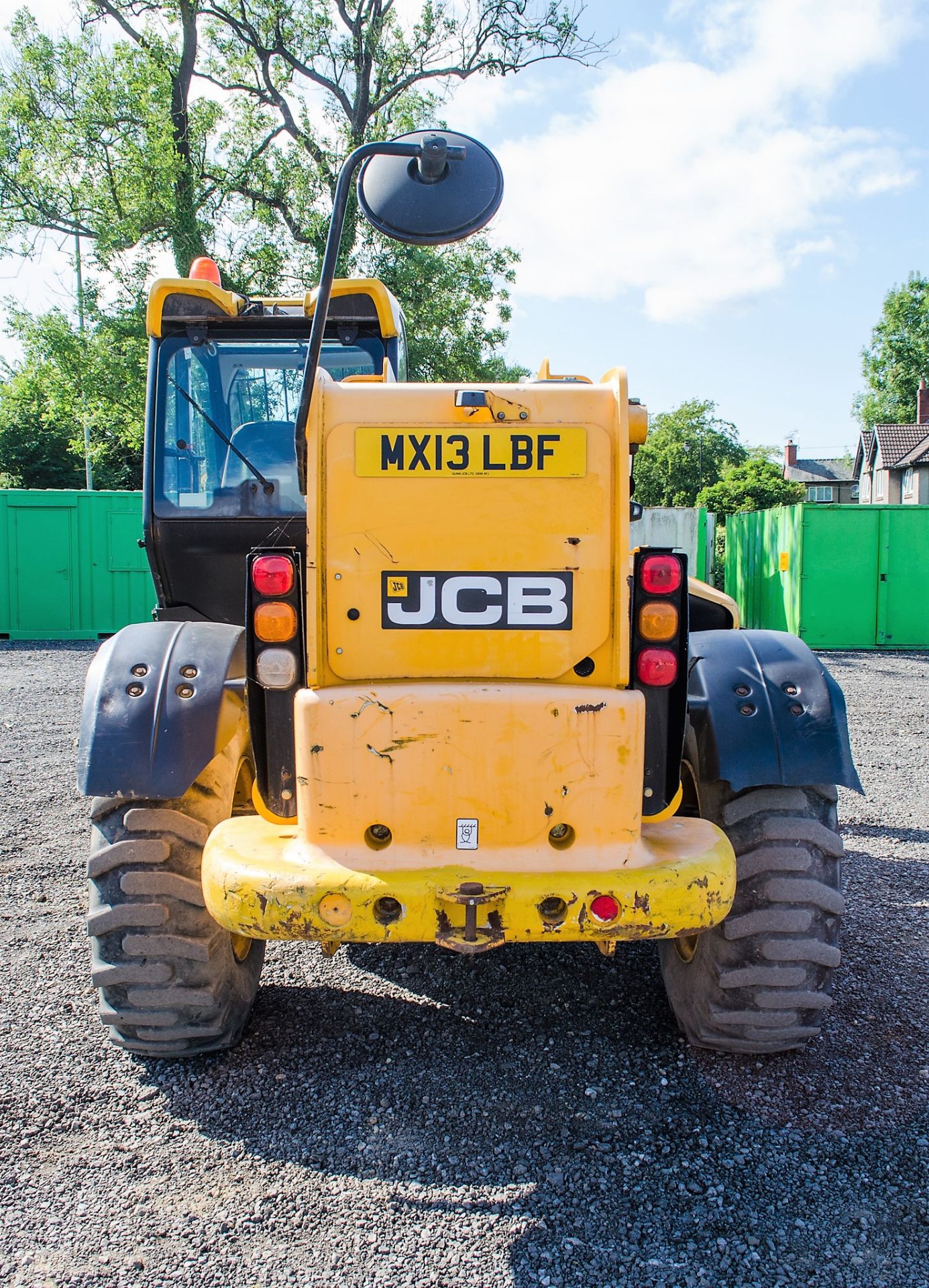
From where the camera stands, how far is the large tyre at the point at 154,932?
2.77 meters

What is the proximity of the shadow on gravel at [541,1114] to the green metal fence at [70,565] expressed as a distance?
14297 millimetres

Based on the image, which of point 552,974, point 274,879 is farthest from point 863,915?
point 274,879

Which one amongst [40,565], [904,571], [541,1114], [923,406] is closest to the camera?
[541,1114]

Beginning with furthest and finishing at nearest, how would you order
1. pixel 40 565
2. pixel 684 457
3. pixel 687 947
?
pixel 684 457 → pixel 40 565 → pixel 687 947

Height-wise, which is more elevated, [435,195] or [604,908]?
[435,195]

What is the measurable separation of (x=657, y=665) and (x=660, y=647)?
0.05 meters

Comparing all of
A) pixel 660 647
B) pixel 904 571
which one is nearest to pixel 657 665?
pixel 660 647

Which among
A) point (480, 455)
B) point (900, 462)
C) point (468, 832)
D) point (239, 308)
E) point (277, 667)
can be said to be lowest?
point (468, 832)

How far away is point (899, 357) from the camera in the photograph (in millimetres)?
50438

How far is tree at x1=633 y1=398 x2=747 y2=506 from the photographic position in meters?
58.1

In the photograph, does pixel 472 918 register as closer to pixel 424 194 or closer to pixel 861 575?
pixel 424 194

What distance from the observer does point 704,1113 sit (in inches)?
107

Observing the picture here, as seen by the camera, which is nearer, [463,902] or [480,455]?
[463,902]

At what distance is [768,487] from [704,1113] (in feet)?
125
